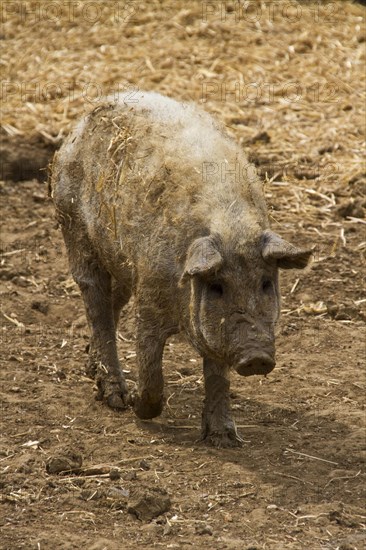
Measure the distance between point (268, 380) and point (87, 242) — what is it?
166 cm

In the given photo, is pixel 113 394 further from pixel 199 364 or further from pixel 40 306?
pixel 40 306

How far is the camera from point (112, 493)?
6758mm

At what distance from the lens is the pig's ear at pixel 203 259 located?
6.64 meters

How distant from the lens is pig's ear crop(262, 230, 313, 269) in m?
6.79

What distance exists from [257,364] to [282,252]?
0.65 meters

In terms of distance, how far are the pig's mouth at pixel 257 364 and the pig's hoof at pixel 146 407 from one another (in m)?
1.08

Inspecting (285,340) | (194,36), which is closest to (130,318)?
(285,340)

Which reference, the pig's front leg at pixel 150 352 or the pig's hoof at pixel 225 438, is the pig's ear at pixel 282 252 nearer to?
the pig's front leg at pixel 150 352

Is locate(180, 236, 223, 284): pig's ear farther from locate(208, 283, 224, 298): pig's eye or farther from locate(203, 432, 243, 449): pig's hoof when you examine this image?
locate(203, 432, 243, 449): pig's hoof

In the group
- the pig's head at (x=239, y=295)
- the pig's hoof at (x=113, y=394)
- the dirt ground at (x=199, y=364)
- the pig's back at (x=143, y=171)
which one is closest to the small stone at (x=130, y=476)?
the dirt ground at (x=199, y=364)

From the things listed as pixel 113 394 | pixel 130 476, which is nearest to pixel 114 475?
pixel 130 476

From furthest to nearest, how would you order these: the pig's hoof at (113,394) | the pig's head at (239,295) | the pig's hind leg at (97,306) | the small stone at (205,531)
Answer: the pig's hind leg at (97,306) < the pig's hoof at (113,394) < the pig's head at (239,295) < the small stone at (205,531)

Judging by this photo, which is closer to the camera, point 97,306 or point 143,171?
point 143,171

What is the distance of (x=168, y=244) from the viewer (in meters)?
7.26
